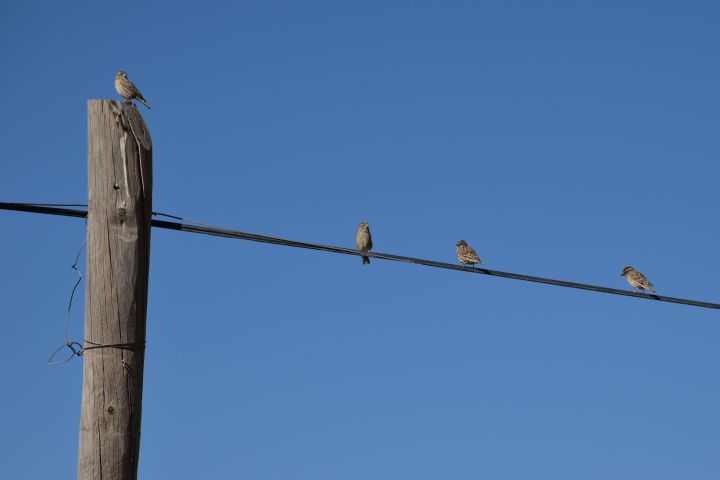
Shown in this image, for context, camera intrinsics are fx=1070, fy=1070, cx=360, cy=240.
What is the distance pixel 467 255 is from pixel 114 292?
15.4 metres

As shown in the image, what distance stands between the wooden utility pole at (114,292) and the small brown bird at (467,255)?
588 inches

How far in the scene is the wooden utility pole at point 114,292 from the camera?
595 centimetres

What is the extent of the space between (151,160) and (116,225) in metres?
0.47

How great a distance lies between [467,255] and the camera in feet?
69.1

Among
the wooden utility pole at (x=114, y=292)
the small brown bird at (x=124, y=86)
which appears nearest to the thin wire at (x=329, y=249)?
the wooden utility pole at (x=114, y=292)

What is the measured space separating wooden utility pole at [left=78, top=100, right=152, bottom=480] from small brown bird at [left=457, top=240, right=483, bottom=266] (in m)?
14.9

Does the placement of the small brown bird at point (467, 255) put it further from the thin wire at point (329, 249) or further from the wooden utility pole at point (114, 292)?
the wooden utility pole at point (114, 292)

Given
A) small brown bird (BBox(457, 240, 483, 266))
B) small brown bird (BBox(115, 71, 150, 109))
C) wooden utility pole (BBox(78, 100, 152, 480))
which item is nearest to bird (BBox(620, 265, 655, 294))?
small brown bird (BBox(457, 240, 483, 266))

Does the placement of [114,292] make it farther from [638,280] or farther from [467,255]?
[638,280]

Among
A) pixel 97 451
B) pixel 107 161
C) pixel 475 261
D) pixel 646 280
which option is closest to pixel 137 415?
pixel 97 451

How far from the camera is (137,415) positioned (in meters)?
6.08

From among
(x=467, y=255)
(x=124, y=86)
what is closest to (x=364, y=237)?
(x=467, y=255)

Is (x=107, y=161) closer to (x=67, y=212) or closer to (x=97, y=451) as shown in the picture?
(x=67, y=212)

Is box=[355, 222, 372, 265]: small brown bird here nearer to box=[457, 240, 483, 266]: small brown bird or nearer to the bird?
box=[457, 240, 483, 266]: small brown bird
